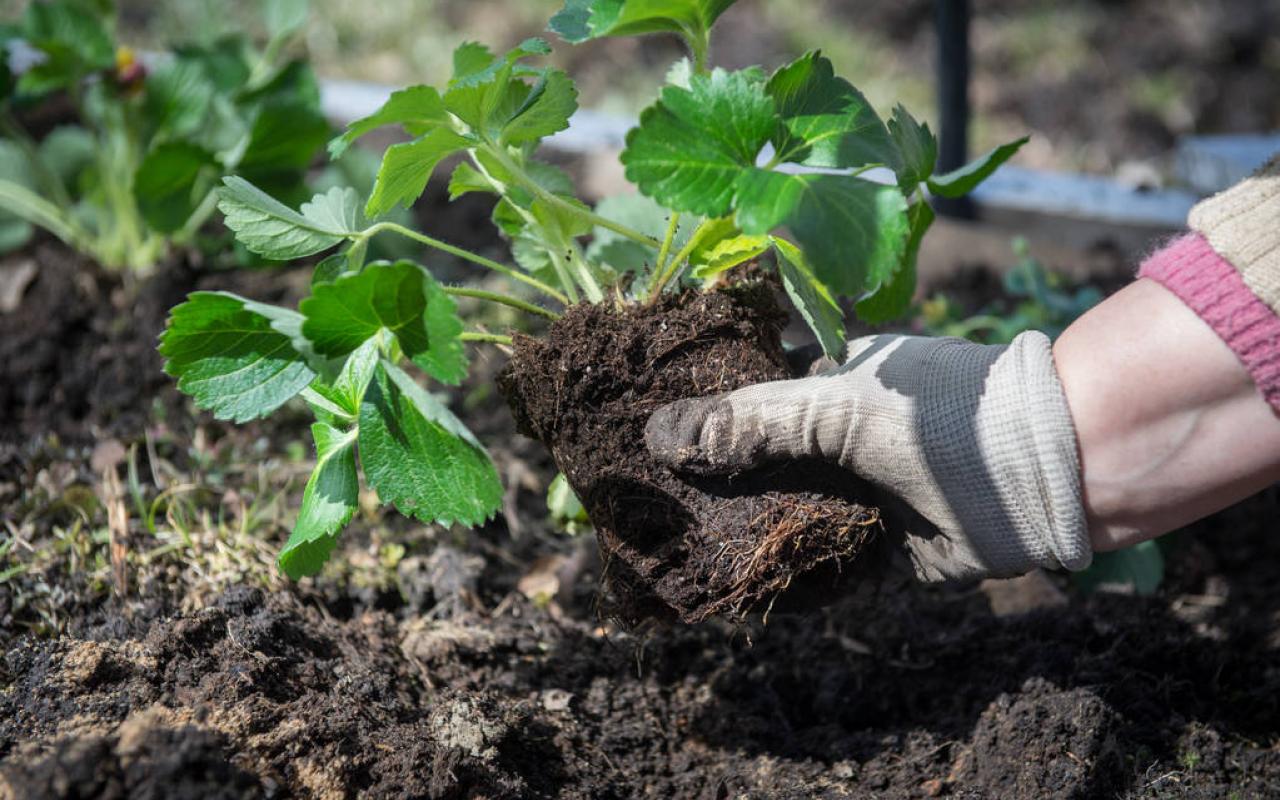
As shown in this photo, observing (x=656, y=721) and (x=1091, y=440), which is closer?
(x=1091, y=440)

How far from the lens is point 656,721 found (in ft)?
5.48

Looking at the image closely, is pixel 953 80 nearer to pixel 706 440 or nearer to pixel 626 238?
pixel 626 238

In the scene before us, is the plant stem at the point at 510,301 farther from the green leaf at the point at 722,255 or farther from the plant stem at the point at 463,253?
the green leaf at the point at 722,255

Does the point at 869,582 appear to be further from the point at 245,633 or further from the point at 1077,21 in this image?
the point at 1077,21

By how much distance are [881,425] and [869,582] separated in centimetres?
35

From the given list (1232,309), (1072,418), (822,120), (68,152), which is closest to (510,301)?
(822,120)

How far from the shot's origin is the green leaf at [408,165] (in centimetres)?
138

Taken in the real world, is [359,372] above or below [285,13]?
below

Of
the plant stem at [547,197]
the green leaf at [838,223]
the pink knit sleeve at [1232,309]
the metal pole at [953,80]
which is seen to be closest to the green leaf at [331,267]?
the plant stem at [547,197]

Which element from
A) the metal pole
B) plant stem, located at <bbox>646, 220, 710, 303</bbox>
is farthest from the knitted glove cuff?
the metal pole

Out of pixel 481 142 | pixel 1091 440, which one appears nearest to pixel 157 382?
pixel 481 142

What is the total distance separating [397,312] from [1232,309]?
3.31 ft

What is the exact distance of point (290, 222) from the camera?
4.88 ft

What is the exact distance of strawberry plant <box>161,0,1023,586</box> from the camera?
1.28m
